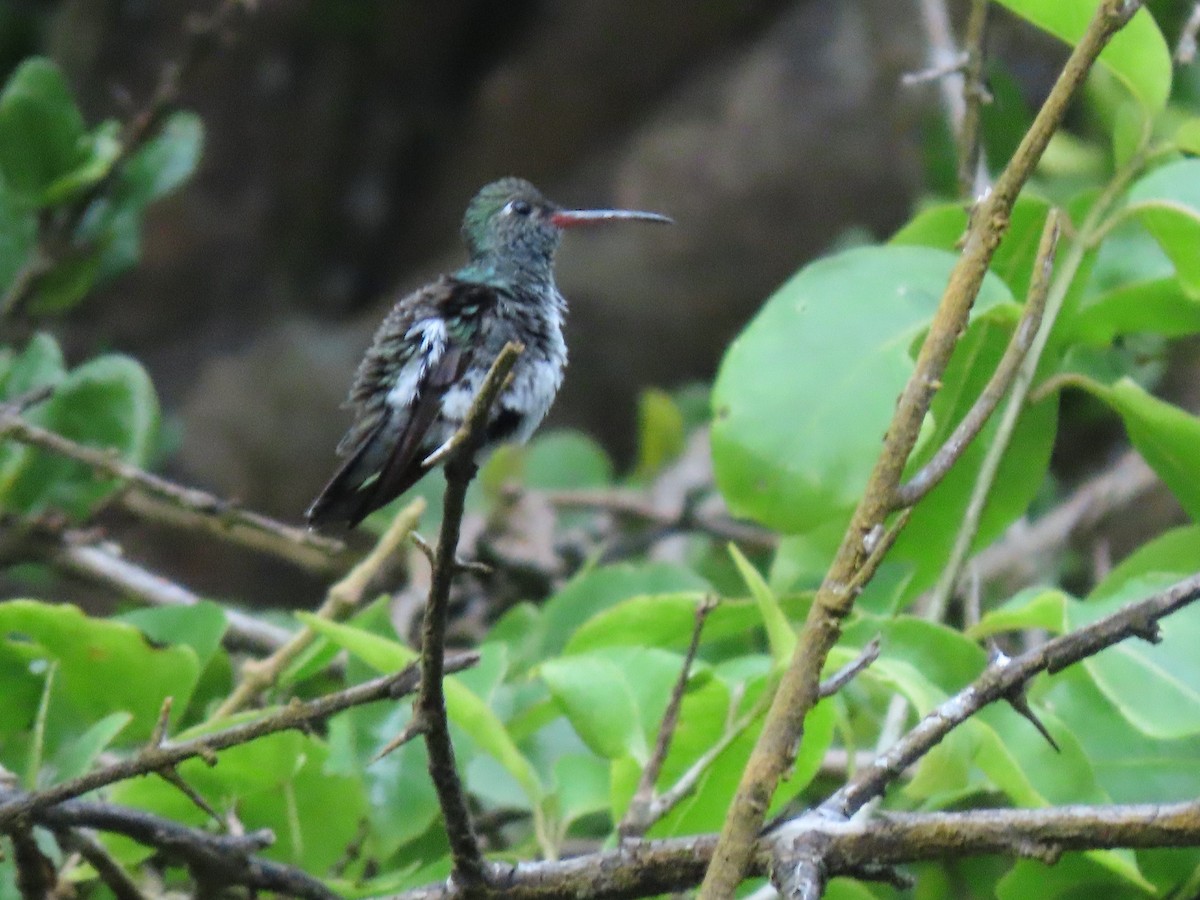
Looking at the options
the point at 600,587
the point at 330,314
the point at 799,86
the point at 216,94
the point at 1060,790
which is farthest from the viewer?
the point at 799,86

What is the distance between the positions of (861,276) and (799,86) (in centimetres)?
313

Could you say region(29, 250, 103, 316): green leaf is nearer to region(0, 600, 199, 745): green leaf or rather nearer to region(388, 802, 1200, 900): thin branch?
region(0, 600, 199, 745): green leaf

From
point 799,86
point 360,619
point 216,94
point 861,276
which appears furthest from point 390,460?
point 799,86

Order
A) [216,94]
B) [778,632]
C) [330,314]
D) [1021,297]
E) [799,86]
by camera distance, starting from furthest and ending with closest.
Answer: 1. [799,86]
2. [330,314]
3. [216,94]
4. [1021,297]
5. [778,632]

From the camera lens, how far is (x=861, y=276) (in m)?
1.60

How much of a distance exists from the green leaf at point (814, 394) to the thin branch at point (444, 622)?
510mm

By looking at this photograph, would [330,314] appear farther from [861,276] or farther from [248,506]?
[861,276]

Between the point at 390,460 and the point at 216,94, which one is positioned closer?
the point at 390,460

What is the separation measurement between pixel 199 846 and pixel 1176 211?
3.62ft

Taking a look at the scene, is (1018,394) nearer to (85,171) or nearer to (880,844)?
(880,844)

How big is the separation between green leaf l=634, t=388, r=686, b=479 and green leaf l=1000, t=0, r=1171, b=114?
159 centimetres

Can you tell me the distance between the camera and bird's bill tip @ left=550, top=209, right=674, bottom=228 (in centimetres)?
134

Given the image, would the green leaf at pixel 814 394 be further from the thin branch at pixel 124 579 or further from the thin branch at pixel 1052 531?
the thin branch at pixel 1052 531

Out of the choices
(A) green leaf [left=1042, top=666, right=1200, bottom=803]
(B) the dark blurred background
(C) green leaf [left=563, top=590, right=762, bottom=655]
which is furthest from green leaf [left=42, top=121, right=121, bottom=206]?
(A) green leaf [left=1042, top=666, right=1200, bottom=803]
